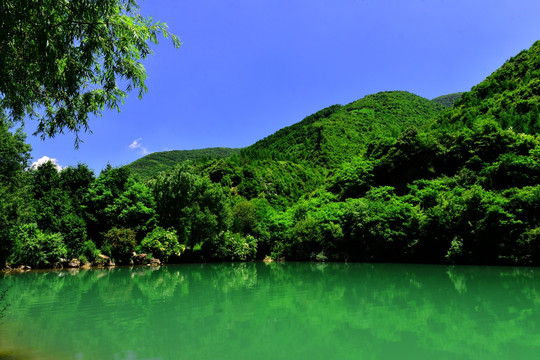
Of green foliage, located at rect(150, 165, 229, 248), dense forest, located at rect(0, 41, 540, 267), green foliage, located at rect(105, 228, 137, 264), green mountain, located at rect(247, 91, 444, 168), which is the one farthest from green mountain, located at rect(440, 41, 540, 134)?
green foliage, located at rect(105, 228, 137, 264)

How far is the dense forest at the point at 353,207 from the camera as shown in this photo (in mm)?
23234

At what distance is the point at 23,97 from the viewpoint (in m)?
4.74

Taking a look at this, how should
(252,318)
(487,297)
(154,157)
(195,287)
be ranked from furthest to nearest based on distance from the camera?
(154,157), (195,287), (487,297), (252,318)

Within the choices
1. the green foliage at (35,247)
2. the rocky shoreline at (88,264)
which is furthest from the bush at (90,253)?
the green foliage at (35,247)

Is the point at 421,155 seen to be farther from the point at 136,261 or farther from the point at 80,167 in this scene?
the point at 80,167

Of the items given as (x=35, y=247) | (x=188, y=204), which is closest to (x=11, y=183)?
(x=35, y=247)

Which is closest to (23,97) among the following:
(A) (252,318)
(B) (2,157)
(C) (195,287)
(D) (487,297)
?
(A) (252,318)

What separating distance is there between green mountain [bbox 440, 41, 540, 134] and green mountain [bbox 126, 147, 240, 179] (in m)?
39.2

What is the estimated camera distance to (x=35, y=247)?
2459cm

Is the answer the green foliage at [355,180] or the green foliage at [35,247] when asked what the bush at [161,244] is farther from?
the green foliage at [355,180]

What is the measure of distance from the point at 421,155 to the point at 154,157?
60.5 metres

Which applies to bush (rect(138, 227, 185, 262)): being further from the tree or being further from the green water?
the tree

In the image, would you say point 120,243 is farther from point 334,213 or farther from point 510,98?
point 510,98

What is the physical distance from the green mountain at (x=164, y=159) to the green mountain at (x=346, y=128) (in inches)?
488
